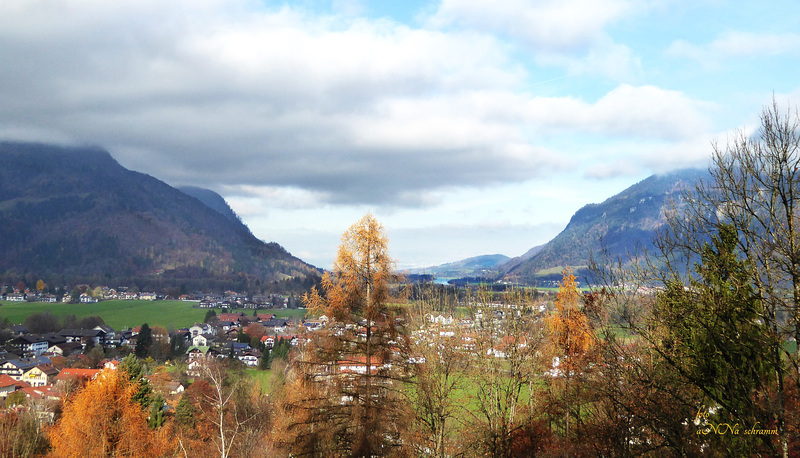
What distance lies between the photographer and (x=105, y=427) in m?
26.8

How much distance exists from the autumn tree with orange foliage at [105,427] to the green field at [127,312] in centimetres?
7943

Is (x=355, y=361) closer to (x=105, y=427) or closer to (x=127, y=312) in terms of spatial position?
(x=105, y=427)

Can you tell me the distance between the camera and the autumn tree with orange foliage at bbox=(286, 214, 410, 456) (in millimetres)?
14336

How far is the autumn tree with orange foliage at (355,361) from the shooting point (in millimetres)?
14336

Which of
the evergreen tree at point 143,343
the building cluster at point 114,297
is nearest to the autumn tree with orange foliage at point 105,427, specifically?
the evergreen tree at point 143,343

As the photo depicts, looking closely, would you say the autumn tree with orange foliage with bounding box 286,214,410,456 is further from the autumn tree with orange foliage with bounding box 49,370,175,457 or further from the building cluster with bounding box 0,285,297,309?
the building cluster with bounding box 0,285,297,309

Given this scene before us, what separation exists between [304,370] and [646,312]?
10.7 metres

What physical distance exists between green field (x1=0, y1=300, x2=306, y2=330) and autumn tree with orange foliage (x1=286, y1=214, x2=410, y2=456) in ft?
318

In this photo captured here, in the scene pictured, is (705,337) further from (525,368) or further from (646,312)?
(525,368)

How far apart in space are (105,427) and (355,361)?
21.1 m

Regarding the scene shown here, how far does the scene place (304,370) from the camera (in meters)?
15.2

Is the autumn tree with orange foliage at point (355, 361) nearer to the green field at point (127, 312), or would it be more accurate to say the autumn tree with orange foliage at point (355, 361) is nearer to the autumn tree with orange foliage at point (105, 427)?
the autumn tree with orange foliage at point (105, 427)

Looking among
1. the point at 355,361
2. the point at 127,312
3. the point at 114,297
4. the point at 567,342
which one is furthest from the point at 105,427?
the point at 114,297

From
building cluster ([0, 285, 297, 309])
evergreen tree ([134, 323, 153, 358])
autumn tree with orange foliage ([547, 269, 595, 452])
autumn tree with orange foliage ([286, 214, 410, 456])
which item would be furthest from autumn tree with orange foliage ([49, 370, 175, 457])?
building cluster ([0, 285, 297, 309])
